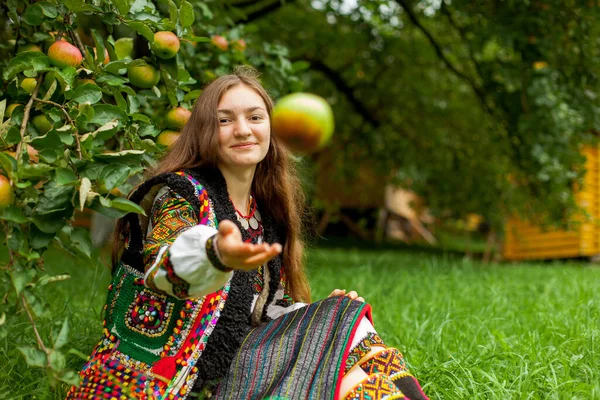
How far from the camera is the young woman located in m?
1.52

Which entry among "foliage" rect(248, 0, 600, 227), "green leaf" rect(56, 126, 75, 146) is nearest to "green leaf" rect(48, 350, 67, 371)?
"green leaf" rect(56, 126, 75, 146)

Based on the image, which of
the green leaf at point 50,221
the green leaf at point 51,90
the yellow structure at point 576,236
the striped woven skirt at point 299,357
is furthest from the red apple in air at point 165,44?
→ the yellow structure at point 576,236

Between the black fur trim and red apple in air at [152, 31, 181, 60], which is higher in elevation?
red apple in air at [152, 31, 181, 60]

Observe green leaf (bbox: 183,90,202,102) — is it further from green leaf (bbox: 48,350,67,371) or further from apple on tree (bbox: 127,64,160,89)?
green leaf (bbox: 48,350,67,371)

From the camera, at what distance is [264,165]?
208cm

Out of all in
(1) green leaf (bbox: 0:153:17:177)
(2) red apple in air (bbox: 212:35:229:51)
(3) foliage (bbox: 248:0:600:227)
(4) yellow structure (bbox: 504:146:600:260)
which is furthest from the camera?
(4) yellow structure (bbox: 504:146:600:260)

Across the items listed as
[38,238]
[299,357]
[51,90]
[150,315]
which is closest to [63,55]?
[51,90]

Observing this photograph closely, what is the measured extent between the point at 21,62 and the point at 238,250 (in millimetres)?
870

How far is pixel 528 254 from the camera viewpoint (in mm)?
8695

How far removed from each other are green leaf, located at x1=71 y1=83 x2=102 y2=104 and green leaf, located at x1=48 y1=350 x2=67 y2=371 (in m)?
0.64

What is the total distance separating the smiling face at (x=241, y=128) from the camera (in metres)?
1.76

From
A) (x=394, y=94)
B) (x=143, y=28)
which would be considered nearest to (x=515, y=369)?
(x=143, y=28)

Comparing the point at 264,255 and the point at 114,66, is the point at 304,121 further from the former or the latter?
the point at 114,66

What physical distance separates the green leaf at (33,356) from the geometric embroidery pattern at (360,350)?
28.2 inches
